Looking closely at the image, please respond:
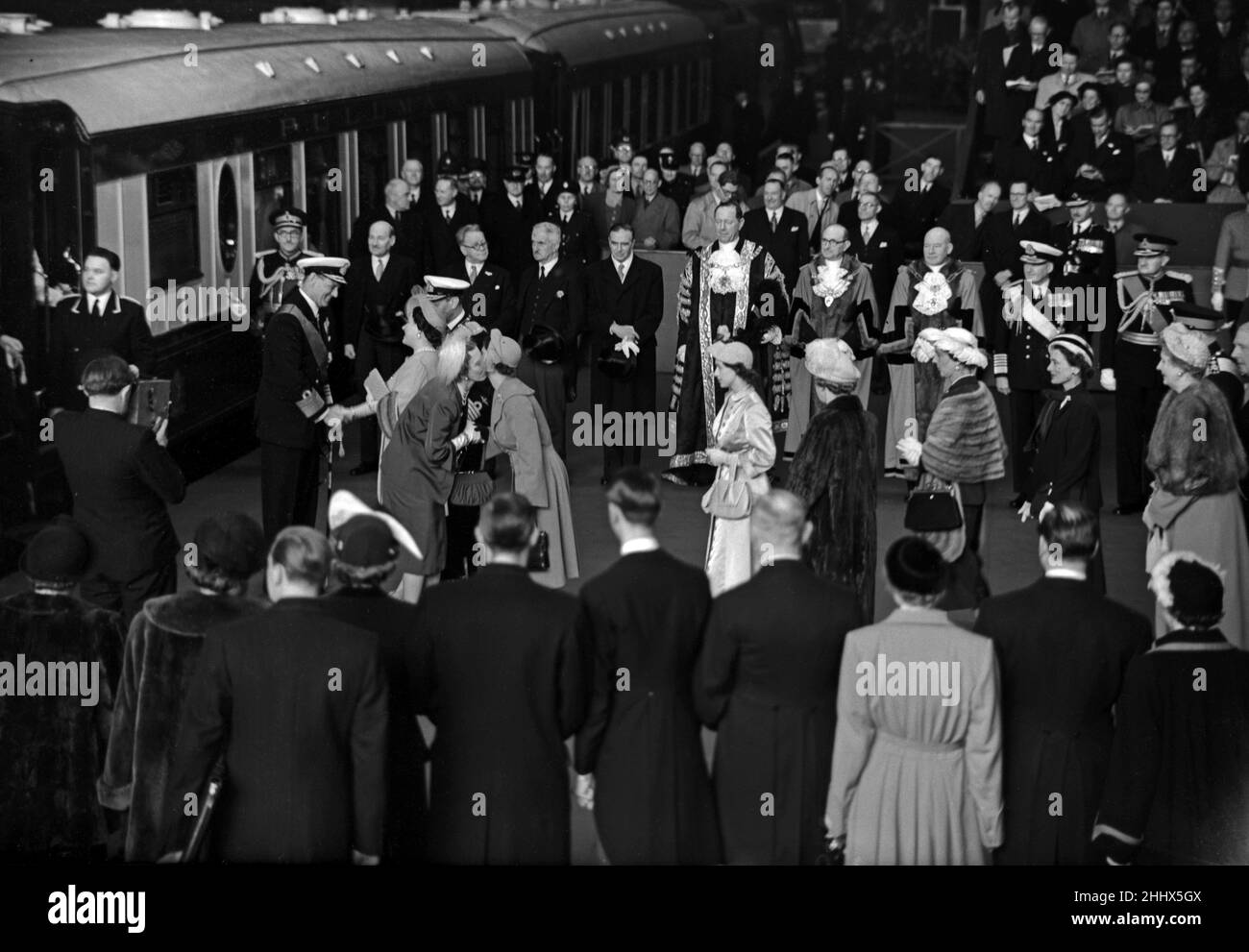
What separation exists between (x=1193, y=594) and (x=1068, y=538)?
445 mm

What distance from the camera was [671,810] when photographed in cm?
652

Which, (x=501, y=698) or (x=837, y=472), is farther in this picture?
(x=837, y=472)

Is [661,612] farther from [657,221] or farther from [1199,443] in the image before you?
[657,221]

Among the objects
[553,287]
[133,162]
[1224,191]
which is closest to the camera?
[133,162]

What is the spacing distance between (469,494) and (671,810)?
3.32m

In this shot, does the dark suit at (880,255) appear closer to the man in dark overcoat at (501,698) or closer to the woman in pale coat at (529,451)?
the woman in pale coat at (529,451)

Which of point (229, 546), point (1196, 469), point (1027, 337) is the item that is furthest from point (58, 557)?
point (1027, 337)

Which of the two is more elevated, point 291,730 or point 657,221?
point 657,221

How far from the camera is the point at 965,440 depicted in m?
9.18

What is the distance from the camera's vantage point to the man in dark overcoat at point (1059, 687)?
20.9 ft

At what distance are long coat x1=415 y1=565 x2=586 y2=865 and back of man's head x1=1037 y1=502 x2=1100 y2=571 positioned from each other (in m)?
1.67

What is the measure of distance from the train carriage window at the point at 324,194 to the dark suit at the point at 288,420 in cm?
479
